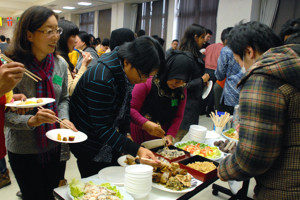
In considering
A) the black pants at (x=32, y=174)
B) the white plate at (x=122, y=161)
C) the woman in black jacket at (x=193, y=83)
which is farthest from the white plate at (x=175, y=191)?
the woman in black jacket at (x=193, y=83)

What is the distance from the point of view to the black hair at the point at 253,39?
111 centimetres

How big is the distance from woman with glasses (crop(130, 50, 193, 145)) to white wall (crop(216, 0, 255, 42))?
3760 millimetres

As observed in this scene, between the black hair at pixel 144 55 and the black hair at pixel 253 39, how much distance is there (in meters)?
0.39

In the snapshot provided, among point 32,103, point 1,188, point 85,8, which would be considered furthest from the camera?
point 85,8

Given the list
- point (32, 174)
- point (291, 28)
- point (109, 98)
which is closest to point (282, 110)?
point (109, 98)

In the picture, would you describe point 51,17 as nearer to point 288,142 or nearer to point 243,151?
point 243,151

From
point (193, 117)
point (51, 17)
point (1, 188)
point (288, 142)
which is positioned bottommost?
point (1, 188)

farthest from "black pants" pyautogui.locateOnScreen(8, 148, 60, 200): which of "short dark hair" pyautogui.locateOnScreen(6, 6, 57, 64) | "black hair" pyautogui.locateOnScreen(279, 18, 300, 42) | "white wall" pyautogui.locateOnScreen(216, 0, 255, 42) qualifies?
"white wall" pyautogui.locateOnScreen(216, 0, 255, 42)

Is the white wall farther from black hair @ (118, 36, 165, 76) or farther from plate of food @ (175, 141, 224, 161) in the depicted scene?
black hair @ (118, 36, 165, 76)

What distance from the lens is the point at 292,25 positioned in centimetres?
204

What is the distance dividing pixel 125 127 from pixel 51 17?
74cm

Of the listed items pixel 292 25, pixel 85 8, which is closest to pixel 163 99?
pixel 292 25

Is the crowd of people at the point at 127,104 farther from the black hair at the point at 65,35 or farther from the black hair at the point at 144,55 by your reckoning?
the black hair at the point at 65,35

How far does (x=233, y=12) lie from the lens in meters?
5.05
